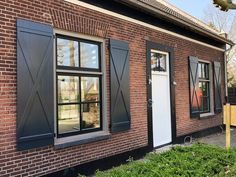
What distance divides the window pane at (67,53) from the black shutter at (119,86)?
1.01m

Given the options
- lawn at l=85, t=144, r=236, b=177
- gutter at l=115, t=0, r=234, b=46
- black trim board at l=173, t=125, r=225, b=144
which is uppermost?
gutter at l=115, t=0, r=234, b=46

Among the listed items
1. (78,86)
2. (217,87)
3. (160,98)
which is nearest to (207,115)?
(217,87)

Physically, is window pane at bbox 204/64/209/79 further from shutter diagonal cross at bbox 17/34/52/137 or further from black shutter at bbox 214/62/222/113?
shutter diagonal cross at bbox 17/34/52/137

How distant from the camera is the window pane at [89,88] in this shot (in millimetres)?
6957

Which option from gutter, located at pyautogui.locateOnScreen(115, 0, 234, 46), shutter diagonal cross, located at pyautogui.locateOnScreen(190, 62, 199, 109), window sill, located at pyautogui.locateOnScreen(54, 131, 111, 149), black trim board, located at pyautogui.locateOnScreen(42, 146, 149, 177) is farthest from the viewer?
shutter diagonal cross, located at pyautogui.locateOnScreen(190, 62, 199, 109)

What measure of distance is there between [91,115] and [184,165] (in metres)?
3.22

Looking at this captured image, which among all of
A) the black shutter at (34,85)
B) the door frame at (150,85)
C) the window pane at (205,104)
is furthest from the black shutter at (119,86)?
the window pane at (205,104)

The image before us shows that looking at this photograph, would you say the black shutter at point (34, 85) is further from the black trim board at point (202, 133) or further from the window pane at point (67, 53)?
the black trim board at point (202, 133)

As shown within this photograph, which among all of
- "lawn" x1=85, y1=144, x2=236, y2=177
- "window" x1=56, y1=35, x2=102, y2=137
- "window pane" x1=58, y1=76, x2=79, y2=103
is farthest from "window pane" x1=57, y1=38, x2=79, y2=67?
"lawn" x1=85, y1=144, x2=236, y2=177

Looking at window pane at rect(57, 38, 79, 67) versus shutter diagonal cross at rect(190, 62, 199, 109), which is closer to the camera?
window pane at rect(57, 38, 79, 67)

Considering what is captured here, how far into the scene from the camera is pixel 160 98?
960cm

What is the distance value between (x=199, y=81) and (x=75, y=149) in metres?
7.11

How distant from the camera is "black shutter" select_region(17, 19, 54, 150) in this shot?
5.41m

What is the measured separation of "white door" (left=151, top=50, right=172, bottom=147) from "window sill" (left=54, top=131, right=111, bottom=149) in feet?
8.22
